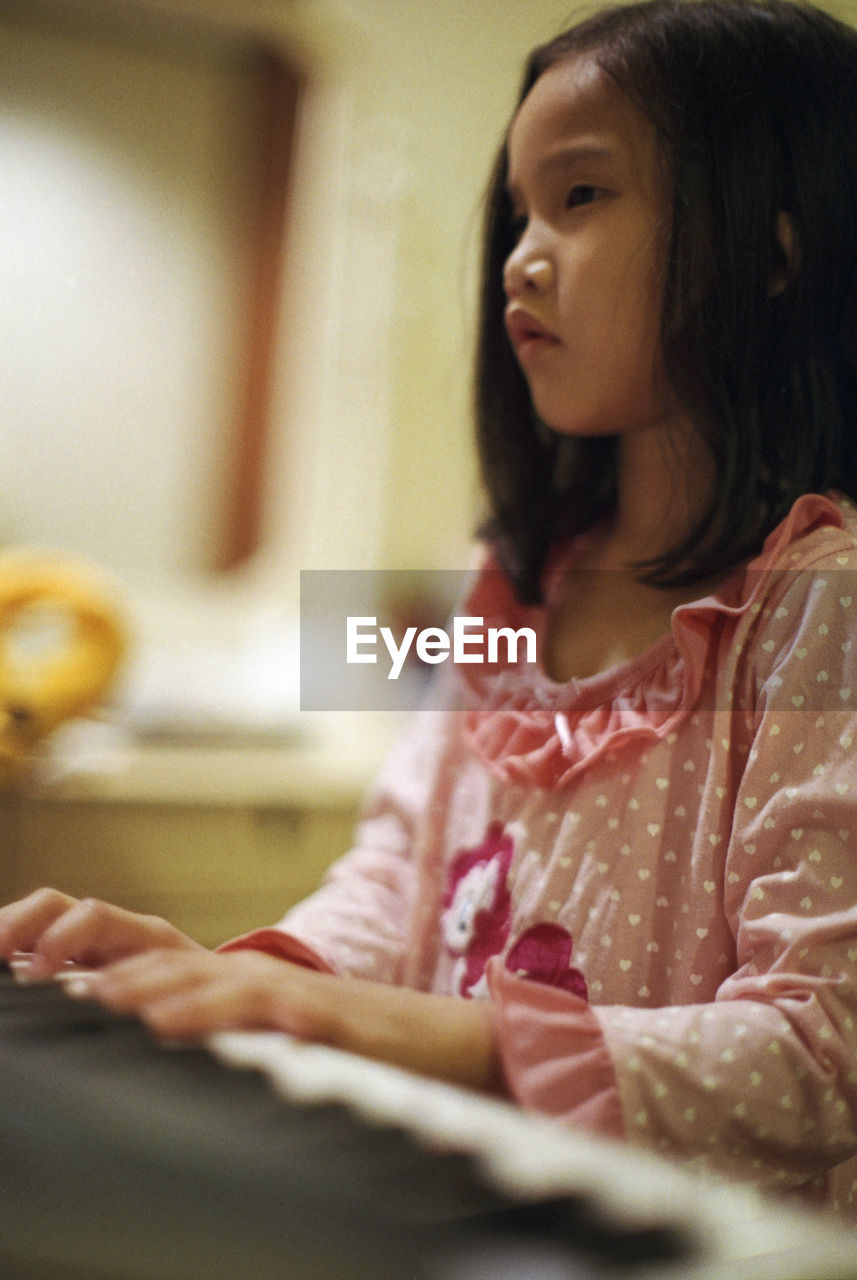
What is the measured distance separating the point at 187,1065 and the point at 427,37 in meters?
0.72

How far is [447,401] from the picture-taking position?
1.03 meters

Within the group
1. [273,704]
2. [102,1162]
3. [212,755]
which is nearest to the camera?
[102,1162]

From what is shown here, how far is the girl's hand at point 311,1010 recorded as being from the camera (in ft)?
0.77

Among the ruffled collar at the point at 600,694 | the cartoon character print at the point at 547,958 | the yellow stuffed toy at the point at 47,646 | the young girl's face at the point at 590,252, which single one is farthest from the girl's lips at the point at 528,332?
the yellow stuffed toy at the point at 47,646

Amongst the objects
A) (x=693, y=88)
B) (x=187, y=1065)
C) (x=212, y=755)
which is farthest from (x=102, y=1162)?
(x=212, y=755)

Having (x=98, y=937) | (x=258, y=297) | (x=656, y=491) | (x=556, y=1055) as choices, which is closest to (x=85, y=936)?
(x=98, y=937)

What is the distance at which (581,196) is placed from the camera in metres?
0.36

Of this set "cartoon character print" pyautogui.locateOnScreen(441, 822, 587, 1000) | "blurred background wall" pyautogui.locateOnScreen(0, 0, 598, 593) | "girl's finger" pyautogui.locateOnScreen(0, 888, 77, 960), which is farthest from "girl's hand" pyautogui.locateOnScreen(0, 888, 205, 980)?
"blurred background wall" pyautogui.locateOnScreen(0, 0, 598, 593)

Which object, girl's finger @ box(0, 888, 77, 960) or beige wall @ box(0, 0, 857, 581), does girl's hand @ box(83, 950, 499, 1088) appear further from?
beige wall @ box(0, 0, 857, 581)

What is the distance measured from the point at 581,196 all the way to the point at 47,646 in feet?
1.49

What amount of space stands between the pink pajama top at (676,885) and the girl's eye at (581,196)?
0.42 ft

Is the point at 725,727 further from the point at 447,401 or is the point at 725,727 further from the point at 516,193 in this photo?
the point at 447,401

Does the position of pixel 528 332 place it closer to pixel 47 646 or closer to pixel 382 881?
pixel 382 881

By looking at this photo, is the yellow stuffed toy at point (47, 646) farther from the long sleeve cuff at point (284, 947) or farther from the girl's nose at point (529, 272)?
the girl's nose at point (529, 272)
